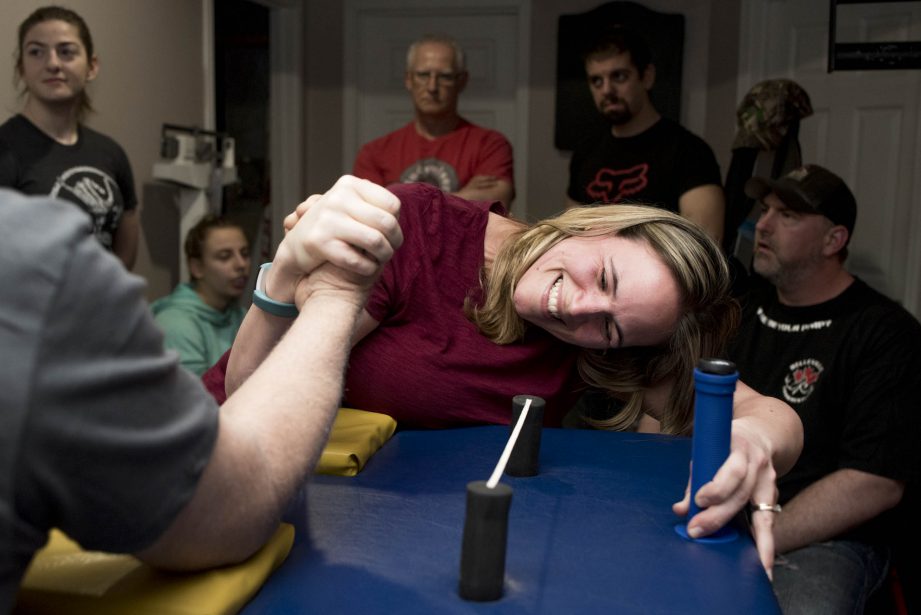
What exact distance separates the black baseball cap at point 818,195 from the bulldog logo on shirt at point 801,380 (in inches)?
18.3

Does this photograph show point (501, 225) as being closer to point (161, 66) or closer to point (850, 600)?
point (850, 600)

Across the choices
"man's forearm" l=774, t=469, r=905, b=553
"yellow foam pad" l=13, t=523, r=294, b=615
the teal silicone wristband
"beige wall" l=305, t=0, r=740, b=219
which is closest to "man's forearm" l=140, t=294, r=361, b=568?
"yellow foam pad" l=13, t=523, r=294, b=615

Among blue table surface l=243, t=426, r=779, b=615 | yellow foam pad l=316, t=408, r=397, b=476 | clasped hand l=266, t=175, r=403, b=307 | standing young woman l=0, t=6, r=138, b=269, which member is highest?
standing young woman l=0, t=6, r=138, b=269

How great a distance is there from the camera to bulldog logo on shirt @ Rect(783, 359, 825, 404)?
7.42 feet

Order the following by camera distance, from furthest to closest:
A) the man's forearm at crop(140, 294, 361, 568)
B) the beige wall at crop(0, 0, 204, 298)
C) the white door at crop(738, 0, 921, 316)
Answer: the white door at crop(738, 0, 921, 316), the beige wall at crop(0, 0, 204, 298), the man's forearm at crop(140, 294, 361, 568)

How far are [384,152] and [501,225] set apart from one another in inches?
82.3

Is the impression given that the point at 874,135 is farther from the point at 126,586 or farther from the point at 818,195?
the point at 126,586

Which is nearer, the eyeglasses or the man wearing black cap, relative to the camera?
the man wearing black cap

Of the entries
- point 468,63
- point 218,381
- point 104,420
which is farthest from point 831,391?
point 468,63

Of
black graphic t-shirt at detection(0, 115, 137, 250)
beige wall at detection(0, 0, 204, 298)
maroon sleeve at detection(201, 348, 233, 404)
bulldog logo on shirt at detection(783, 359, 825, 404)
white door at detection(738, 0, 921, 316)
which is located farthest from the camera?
white door at detection(738, 0, 921, 316)

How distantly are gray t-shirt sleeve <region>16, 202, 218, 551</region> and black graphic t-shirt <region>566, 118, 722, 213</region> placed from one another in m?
2.46

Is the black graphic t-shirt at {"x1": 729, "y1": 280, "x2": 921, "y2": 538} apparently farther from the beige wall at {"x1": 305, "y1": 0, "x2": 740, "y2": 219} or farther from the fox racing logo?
the beige wall at {"x1": 305, "y1": 0, "x2": 740, "y2": 219}

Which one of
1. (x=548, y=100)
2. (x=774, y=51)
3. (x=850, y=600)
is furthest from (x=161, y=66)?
(x=850, y=600)

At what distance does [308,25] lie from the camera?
16.9 ft
